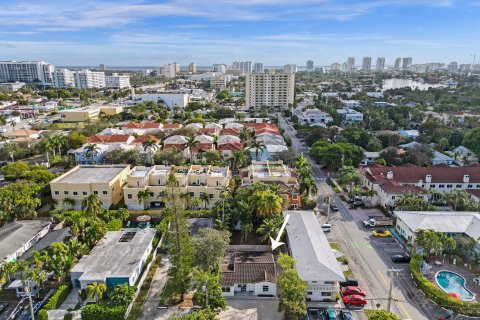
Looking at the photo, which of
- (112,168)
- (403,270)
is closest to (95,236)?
(112,168)

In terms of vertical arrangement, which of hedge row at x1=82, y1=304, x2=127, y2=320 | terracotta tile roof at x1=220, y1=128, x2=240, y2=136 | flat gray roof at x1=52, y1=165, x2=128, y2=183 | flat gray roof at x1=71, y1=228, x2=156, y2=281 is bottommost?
hedge row at x1=82, y1=304, x2=127, y2=320

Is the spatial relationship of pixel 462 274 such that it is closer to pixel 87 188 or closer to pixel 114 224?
pixel 114 224

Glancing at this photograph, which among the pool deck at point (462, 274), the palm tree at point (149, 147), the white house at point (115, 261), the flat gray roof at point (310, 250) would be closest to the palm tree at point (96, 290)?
the white house at point (115, 261)

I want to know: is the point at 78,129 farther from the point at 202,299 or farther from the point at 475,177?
the point at 475,177

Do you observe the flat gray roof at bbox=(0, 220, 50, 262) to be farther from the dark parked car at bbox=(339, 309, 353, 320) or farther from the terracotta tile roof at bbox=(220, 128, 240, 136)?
the terracotta tile roof at bbox=(220, 128, 240, 136)

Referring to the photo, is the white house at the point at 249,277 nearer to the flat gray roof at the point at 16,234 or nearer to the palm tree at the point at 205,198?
the palm tree at the point at 205,198

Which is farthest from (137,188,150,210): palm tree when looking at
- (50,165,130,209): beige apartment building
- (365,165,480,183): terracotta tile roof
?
(365,165,480,183): terracotta tile roof
